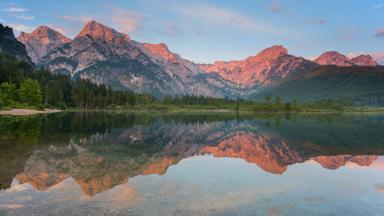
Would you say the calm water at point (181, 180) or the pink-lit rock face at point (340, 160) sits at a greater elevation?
the calm water at point (181, 180)

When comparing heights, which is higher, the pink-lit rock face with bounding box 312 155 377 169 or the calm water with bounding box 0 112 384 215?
the calm water with bounding box 0 112 384 215

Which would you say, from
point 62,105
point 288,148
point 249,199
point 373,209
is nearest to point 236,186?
point 249,199

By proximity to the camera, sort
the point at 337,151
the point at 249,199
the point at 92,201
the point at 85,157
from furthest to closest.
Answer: the point at 337,151 → the point at 85,157 → the point at 249,199 → the point at 92,201

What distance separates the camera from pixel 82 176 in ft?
81.0

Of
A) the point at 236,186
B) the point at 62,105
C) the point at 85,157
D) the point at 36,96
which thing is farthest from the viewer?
the point at 62,105

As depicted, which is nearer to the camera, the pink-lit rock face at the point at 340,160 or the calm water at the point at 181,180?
the calm water at the point at 181,180

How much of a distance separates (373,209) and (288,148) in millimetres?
27534

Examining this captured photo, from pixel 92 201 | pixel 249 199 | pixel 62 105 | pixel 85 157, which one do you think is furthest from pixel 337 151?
pixel 62 105

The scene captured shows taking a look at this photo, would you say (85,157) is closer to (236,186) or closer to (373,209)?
(236,186)

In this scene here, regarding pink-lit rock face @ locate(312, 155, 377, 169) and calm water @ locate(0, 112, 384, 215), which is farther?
pink-lit rock face @ locate(312, 155, 377, 169)

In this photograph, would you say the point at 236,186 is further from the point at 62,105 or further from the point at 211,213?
the point at 62,105

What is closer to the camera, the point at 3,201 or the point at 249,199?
the point at 3,201

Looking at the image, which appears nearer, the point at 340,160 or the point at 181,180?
the point at 181,180

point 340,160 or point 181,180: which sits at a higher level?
point 181,180
